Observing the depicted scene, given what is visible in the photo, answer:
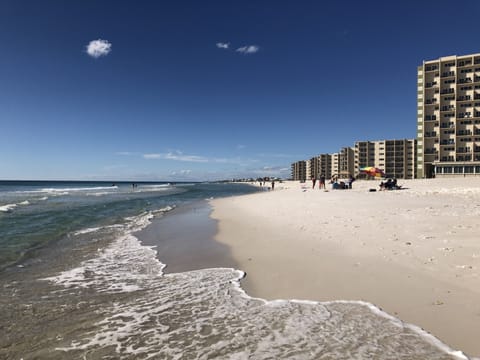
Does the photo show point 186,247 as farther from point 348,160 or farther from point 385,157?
point 348,160

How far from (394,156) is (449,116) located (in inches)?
2063

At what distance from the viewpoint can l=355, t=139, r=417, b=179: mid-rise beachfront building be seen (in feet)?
388

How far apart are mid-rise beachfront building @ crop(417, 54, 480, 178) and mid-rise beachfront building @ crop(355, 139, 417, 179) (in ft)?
150

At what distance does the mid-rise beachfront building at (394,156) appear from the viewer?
118312mm

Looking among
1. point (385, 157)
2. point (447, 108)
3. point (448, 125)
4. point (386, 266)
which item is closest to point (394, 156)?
point (385, 157)

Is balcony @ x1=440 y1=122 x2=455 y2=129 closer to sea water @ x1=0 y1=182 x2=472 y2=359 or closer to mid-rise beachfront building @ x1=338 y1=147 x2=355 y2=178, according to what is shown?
mid-rise beachfront building @ x1=338 y1=147 x2=355 y2=178

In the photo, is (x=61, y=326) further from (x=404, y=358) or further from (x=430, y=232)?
(x=430, y=232)

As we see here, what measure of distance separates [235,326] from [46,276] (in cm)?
618

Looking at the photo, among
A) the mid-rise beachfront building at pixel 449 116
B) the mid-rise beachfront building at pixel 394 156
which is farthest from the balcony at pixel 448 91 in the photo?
the mid-rise beachfront building at pixel 394 156

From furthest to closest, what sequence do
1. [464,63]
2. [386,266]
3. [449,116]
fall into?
1. [449,116]
2. [464,63]
3. [386,266]

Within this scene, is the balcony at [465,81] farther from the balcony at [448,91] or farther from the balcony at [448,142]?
the balcony at [448,142]

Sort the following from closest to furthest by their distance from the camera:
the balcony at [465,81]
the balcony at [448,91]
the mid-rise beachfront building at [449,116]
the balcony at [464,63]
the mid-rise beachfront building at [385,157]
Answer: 1. the mid-rise beachfront building at [449,116]
2. the balcony at [465,81]
3. the balcony at [464,63]
4. the balcony at [448,91]
5. the mid-rise beachfront building at [385,157]

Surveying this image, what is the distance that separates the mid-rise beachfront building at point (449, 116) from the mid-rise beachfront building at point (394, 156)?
45574 mm

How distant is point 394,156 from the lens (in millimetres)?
120875
